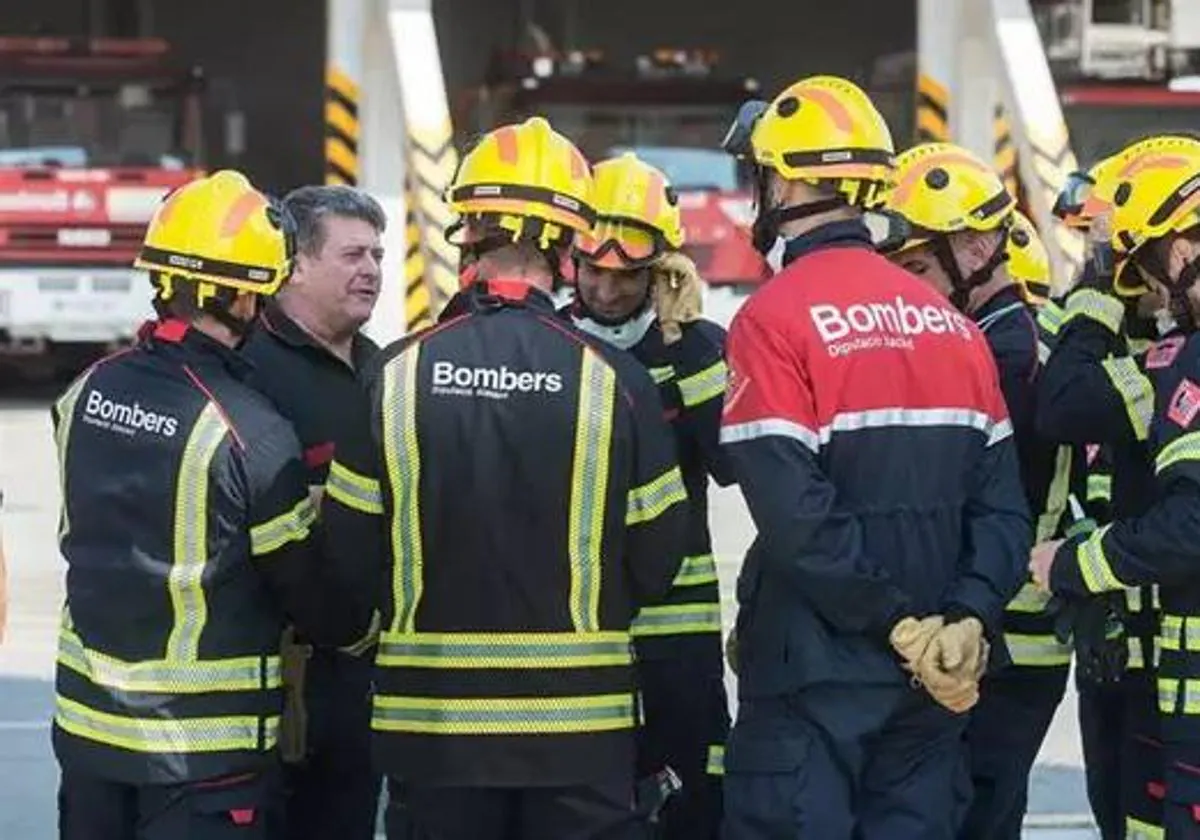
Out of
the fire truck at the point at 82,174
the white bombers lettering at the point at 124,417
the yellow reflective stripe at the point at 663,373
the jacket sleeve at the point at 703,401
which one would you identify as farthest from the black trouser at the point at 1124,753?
the fire truck at the point at 82,174

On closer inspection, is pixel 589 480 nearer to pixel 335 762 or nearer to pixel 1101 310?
pixel 335 762

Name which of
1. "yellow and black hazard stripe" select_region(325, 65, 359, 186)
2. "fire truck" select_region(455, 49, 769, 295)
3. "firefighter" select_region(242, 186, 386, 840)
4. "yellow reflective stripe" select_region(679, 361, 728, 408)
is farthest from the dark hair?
"fire truck" select_region(455, 49, 769, 295)

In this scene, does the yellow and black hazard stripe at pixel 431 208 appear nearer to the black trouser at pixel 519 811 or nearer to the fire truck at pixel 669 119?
the fire truck at pixel 669 119

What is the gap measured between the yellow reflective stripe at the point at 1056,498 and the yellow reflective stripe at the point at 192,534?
78.7 inches

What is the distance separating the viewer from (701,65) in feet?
65.5

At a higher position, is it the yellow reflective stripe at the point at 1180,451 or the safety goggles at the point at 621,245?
the safety goggles at the point at 621,245

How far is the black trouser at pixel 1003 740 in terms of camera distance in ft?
17.0

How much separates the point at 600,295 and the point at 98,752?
1.71 metres

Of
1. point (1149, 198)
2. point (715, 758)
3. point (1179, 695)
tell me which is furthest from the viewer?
point (715, 758)

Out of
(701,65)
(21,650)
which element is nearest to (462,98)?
(701,65)

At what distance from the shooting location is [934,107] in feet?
57.4

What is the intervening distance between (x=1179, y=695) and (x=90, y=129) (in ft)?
53.8

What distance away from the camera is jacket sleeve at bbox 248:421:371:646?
4.24 metres

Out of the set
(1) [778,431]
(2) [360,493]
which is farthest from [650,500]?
(2) [360,493]
